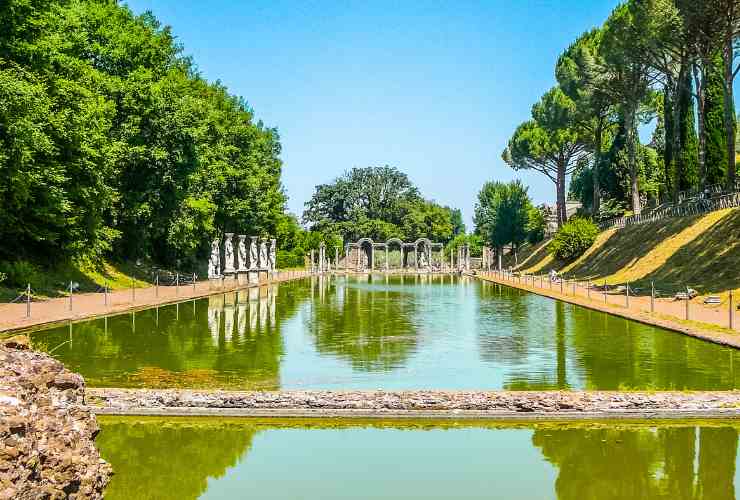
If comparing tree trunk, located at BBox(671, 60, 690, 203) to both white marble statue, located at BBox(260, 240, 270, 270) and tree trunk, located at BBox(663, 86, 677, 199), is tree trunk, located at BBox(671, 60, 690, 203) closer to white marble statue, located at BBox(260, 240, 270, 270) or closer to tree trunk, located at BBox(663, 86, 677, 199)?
tree trunk, located at BBox(663, 86, 677, 199)

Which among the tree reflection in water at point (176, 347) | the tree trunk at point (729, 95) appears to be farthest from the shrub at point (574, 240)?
the tree reflection in water at point (176, 347)

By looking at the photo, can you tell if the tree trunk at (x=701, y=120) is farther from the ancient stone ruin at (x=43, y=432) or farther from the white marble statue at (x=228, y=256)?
the ancient stone ruin at (x=43, y=432)

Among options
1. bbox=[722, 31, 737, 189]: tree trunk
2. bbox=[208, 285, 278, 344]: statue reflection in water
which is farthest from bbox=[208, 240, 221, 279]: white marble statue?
bbox=[722, 31, 737, 189]: tree trunk

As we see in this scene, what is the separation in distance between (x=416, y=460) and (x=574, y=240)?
54.9 meters

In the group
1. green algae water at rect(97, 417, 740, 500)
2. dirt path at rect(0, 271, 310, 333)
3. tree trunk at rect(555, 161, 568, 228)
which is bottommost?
green algae water at rect(97, 417, 740, 500)

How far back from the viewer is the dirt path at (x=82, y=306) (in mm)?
20750

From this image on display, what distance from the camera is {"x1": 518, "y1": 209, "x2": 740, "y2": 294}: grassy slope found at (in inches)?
1254

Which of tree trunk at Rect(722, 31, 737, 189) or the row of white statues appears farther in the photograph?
the row of white statues

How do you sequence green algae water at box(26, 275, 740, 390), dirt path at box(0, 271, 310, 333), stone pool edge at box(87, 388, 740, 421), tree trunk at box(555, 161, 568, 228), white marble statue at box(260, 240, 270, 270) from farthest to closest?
1. tree trunk at box(555, 161, 568, 228)
2. white marble statue at box(260, 240, 270, 270)
3. dirt path at box(0, 271, 310, 333)
4. green algae water at box(26, 275, 740, 390)
5. stone pool edge at box(87, 388, 740, 421)

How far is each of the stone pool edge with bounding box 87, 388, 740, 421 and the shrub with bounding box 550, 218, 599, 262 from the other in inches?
2022

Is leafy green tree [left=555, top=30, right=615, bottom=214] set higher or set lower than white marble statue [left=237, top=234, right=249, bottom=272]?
higher

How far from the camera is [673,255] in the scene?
129 ft

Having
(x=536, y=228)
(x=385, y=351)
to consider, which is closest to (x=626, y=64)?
(x=536, y=228)

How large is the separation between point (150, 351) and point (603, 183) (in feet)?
202
